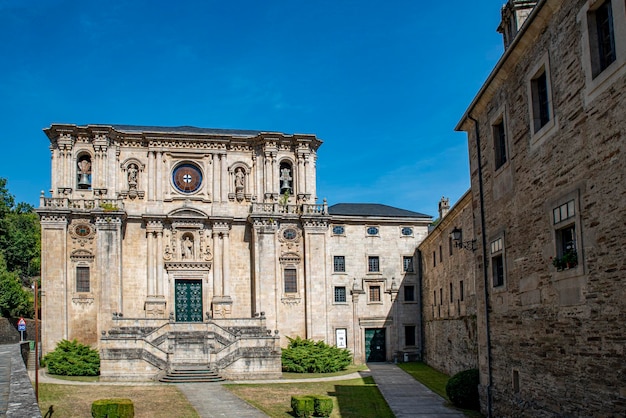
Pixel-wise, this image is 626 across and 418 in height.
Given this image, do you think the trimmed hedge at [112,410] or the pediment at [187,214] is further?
the pediment at [187,214]

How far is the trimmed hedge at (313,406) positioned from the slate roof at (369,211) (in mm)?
25192

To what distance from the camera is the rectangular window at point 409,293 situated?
47.6m

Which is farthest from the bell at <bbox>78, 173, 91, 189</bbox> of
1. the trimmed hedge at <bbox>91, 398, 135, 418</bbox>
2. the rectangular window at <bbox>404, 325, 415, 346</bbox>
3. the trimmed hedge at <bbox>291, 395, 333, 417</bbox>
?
the trimmed hedge at <bbox>291, 395, 333, 417</bbox>

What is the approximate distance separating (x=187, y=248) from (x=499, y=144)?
2763cm

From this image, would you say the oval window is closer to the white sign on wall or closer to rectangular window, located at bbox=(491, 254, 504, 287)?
the white sign on wall

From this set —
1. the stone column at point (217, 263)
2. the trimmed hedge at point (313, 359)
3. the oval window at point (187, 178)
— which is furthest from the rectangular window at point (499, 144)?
the oval window at point (187, 178)

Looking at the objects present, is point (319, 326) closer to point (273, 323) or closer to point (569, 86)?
point (273, 323)

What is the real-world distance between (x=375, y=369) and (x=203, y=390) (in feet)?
45.5

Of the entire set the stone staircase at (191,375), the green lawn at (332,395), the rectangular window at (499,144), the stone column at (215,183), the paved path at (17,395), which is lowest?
the green lawn at (332,395)

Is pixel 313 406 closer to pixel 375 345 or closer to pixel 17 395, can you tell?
pixel 17 395

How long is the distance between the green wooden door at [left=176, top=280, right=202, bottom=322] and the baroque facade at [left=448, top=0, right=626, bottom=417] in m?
25.4

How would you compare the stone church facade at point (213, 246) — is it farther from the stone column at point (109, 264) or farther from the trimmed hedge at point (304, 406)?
the trimmed hedge at point (304, 406)

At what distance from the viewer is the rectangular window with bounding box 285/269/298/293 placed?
44312 millimetres

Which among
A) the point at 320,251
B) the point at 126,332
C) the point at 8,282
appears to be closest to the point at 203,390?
the point at 126,332
